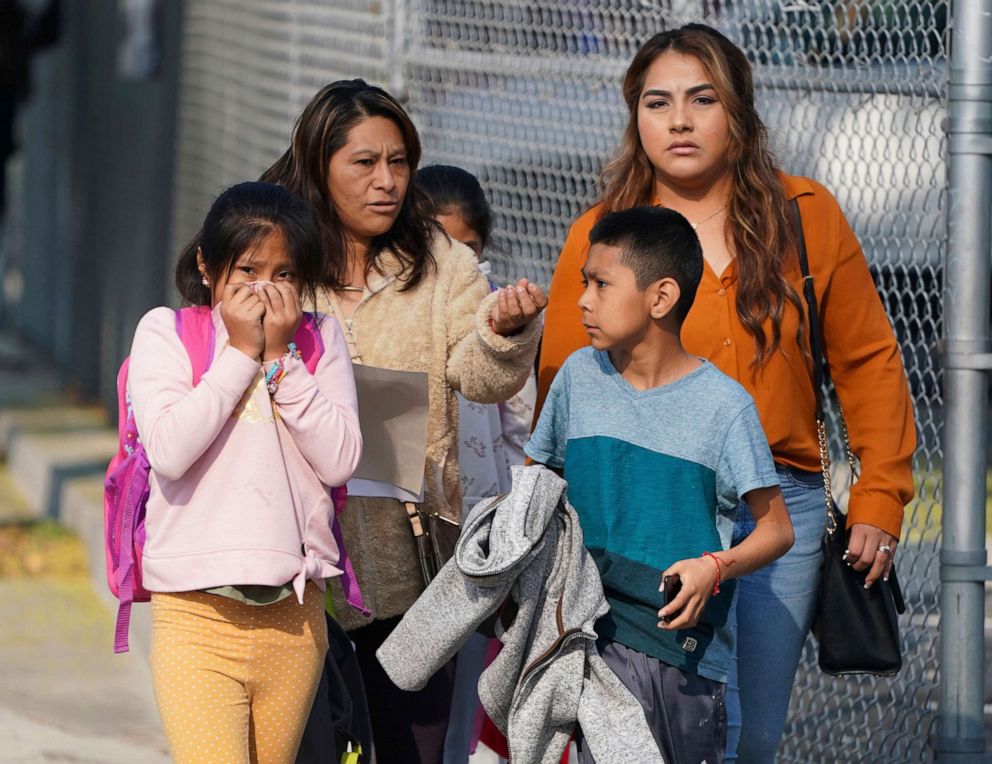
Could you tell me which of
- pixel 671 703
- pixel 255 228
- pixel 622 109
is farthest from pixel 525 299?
pixel 622 109

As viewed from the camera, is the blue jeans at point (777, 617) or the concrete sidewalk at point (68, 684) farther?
the concrete sidewalk at point (68, 684)

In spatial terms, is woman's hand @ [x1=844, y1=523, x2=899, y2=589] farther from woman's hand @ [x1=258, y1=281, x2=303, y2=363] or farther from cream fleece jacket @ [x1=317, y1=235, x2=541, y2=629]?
woman's hand @ [x1=258, y1=281, x2=303, y2=363]

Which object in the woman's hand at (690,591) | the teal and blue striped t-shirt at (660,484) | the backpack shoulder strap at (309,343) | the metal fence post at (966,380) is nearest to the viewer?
the woman's hand at (690,591)

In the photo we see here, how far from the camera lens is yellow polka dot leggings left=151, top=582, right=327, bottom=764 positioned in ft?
10.8

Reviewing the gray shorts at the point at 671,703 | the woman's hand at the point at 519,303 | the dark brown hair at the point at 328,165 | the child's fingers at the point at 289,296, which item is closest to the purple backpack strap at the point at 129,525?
the child's fingers at the point at 289,296

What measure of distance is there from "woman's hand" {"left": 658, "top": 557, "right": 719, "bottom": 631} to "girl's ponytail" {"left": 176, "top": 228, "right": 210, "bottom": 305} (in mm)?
1118

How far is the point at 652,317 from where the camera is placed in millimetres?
3283

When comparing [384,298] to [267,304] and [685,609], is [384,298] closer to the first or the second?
[267,304]

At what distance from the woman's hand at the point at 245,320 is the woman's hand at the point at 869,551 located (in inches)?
50.3

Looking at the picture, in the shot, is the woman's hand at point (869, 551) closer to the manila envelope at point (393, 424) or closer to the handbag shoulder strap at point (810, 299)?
the handbag shoulder strap at point (810, 299)

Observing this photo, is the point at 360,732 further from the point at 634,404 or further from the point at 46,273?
the point at 46,273

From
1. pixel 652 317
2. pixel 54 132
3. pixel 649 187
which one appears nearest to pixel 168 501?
pixel 652 317

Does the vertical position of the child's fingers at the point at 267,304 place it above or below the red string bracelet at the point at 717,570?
above

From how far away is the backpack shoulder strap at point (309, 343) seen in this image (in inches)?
136
